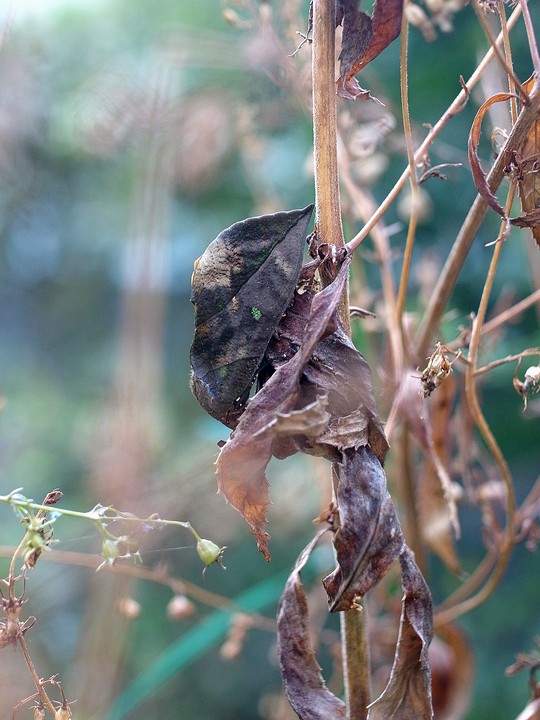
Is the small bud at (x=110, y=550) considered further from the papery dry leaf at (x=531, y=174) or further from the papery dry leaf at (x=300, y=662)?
the papery dry leaf at (x=531, y=174)

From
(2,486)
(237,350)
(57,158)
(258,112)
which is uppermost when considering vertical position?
(57,158)

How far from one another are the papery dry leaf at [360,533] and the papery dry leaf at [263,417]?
0.03 meters

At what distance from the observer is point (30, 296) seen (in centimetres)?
167


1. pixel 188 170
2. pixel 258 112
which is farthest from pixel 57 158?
pixel 258 112

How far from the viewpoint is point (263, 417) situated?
0.86 feet

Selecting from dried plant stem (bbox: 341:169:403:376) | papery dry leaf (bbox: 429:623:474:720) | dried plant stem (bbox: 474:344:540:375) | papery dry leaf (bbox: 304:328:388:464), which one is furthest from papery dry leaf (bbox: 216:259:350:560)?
papery dry leaf (bbox: 429:623:474:720)

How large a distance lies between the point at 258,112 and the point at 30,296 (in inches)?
41.4

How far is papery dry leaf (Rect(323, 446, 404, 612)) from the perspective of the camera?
10.6 inches

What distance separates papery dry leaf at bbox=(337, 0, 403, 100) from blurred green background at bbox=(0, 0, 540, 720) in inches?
11.7

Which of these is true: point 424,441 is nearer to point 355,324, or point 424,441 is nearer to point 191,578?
point 355,324

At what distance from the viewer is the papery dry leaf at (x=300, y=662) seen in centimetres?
30

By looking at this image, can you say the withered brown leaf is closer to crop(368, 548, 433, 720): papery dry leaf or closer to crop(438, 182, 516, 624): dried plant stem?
crop(438, 182, 516, 624): dried plant stem

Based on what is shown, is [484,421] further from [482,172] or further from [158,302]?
[158,302]

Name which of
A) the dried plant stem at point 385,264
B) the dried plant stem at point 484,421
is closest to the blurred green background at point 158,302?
the dried plant stem at point 385,264
